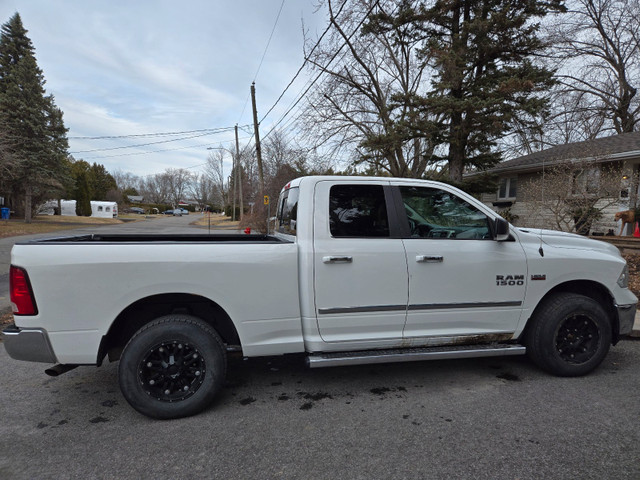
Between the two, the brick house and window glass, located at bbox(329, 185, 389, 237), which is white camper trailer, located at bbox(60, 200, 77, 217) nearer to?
the brick house

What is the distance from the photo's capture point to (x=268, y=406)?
10.2 feet

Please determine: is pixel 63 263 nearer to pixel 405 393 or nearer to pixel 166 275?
pixel 166 275

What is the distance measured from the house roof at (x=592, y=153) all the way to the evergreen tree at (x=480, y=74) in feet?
6.47

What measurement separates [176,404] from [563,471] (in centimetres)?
274

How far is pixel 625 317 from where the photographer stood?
3740mm

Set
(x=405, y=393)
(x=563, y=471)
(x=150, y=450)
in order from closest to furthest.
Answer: (x=563, y=471), (x=150, y=450), (x=405, y=393)

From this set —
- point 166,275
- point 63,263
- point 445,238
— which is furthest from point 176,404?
point 445,238

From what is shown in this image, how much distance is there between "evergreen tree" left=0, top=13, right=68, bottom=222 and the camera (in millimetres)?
26391

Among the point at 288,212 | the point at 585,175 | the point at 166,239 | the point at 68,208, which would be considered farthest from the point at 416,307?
the point at 68,208

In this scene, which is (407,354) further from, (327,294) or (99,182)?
(99,182)

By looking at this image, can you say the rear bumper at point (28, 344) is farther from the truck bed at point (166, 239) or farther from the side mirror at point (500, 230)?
the side mirror at point (500, 230)

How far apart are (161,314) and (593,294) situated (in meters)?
4.38

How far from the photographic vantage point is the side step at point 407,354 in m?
3.11

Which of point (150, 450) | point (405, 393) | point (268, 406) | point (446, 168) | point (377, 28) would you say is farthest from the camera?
point (446, 168)
